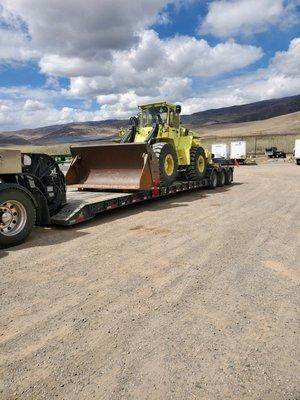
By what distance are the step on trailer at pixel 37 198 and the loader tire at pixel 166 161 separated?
Result: 903 mm

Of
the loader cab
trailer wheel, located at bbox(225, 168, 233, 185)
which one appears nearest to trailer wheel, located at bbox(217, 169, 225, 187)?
trailer wheel, located at bbox(225, 168, 233, 185)

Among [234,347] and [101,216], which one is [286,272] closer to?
[234,347]

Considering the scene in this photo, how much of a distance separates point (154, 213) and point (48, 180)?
2819 mm

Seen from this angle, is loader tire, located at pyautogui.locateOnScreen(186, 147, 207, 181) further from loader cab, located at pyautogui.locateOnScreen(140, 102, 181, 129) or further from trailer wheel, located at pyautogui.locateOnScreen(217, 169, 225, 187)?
trailer wheel, located at pyautogui.locateOnScreen(217, 169, 225, 187)

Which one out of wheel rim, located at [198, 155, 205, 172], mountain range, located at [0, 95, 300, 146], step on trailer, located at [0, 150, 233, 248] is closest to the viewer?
step on trailer, located at [0, 150, 233, 248]

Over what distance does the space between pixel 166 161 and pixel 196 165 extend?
2032mm

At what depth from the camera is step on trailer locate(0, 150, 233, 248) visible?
20.3 feet

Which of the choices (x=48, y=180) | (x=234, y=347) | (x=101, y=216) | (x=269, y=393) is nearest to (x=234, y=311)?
(x=234, y=347)

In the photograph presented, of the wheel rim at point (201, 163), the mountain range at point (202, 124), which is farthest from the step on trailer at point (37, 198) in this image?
the mountain range at point (202, 124)

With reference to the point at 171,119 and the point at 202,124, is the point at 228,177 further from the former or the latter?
the point at 202,124

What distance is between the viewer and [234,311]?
3.80 m

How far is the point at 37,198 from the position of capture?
7.05m

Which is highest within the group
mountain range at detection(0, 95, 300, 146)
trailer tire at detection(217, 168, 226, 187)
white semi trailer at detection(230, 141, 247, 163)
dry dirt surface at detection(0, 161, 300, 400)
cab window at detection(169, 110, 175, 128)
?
mountain range at detection(0, 95, 300, 146)

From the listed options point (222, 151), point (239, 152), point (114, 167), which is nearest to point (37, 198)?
point (114, 167)
